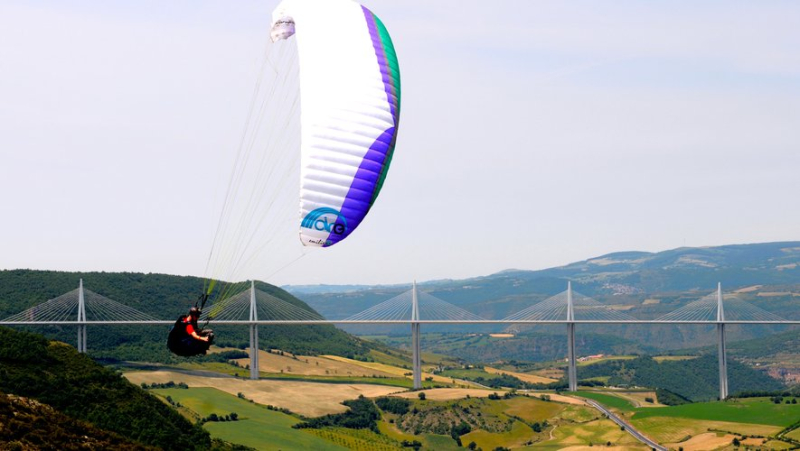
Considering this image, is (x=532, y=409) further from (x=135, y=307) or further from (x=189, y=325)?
(x=189, y=325)

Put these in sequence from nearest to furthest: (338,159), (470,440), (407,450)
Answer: (338,159) < (407,450) < (470,440)

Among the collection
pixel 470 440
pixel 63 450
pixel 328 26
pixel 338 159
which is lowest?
pixel 470 440

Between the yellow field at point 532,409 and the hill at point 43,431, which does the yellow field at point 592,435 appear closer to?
the yellow field at point 532,409

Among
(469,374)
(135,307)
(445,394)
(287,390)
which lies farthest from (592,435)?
(135,307)

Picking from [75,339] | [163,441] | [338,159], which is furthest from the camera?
[75,339]

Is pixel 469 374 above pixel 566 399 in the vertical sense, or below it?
below

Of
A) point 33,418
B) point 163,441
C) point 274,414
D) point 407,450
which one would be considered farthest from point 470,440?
point 33,418

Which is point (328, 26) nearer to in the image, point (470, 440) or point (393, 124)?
point (393, 124)

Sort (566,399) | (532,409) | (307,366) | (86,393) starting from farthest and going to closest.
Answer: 1. (307,366)
2. (566,399)
3. (532,409)
4. (86,393)
